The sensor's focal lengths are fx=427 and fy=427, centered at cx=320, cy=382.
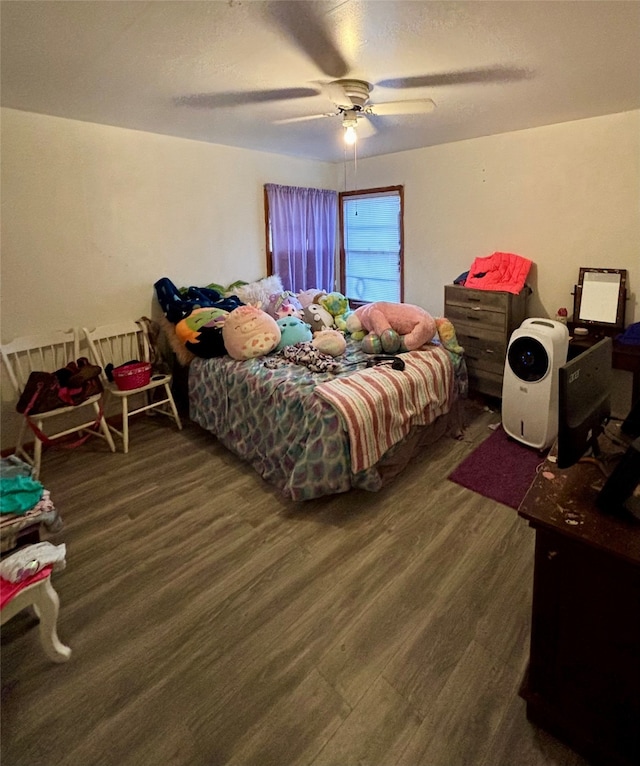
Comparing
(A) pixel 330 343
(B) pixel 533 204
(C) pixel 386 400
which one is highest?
(B) pixel 533 204

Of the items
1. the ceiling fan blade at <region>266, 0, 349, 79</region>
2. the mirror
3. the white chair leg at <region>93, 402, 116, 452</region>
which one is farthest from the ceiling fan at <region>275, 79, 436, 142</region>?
the white chair leg at <region>93, 402, 116, 452</region>

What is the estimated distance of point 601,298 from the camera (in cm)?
319

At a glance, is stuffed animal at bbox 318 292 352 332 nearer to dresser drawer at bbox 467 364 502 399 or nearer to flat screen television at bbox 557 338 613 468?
dresser drawer at bbox 467 364 502 399

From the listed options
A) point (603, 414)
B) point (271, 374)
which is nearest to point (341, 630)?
point (603, 414)

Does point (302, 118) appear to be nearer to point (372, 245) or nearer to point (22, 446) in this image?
point (372, 245)

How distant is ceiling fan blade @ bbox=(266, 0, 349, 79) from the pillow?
83.3 inches

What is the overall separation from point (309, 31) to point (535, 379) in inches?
92.7

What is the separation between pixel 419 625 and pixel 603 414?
1.08 meters

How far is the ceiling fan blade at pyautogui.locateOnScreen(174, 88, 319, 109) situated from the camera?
2393 millimetres

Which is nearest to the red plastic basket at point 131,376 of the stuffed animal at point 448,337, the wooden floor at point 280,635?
the wooden floor at point 280,635

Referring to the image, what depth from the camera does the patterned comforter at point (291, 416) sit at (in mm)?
2402

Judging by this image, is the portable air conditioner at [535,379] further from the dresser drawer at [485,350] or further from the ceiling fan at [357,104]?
the ceiling fan at [357,104]

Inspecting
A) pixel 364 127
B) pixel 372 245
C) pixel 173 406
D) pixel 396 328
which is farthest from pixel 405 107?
pixel 173 406

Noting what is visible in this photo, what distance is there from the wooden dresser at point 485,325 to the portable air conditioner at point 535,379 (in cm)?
43
